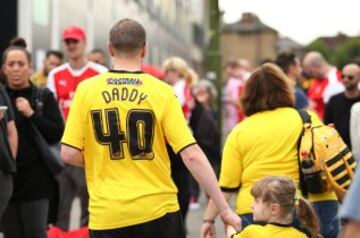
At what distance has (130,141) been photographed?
18.1 ft

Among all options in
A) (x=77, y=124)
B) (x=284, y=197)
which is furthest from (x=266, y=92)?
(x=77, y=124)

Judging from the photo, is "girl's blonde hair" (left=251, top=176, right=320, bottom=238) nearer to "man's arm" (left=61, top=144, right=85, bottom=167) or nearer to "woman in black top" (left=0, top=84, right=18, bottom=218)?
"man's arm" (left=61, top=144, right=85, bottom=167)

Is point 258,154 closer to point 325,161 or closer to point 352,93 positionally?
point 325,161

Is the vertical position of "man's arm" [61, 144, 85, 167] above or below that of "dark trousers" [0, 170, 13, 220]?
above

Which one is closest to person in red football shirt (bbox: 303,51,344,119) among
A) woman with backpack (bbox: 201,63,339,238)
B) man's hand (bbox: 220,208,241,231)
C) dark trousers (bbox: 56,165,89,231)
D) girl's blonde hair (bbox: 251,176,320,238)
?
dark trousers (bbox: 56,165,89,231)

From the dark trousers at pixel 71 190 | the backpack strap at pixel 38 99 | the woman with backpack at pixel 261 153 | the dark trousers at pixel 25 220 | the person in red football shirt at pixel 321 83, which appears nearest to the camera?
the woman with backpack at pixel 261 153

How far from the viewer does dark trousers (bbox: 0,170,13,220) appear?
7000mm

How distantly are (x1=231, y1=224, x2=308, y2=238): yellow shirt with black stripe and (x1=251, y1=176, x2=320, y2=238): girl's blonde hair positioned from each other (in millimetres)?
86

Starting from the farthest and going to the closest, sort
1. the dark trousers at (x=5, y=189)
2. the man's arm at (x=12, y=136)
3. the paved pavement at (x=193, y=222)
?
the paved pavement at (x=193, y=222) → the man's arm at (x=12, y=136) → the dark trousers at (x=5, y=189)

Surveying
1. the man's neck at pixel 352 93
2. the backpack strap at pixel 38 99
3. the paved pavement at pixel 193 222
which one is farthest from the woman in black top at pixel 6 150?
the man's neck at pixel 352 93

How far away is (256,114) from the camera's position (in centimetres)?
650

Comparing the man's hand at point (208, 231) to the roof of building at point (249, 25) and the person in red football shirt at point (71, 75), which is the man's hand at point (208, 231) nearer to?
the person in red football shirt at point (71, 75)

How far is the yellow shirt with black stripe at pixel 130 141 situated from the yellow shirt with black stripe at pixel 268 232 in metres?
0.40

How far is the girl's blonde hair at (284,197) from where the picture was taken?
5758 millimetres
